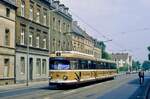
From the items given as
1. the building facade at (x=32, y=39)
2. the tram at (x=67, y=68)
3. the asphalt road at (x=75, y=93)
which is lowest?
the asphalt road at (x=75, y=93)

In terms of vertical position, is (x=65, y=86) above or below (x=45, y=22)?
below

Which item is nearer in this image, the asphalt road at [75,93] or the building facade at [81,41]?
the asphalt road at [75,93]

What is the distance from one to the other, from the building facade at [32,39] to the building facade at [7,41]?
1.48 m

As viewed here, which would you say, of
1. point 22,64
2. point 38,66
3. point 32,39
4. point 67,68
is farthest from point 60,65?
point 38,66

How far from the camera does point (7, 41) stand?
47344 millimetres

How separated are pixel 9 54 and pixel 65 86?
14.5 metres

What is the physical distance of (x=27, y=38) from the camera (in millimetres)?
50969

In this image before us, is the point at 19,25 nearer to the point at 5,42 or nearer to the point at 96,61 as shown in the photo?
the point at 5,42

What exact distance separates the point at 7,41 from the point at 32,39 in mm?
8395

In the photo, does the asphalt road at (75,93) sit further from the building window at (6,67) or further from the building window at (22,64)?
the building window at (22,64)

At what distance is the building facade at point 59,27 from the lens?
65.3 m

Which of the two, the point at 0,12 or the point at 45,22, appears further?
the point at 45,22

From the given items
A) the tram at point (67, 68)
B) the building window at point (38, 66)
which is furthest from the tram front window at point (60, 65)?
the building window at point (38, 66)

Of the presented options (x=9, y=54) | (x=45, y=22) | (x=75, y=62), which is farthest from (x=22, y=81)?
(x=75, y=62)
